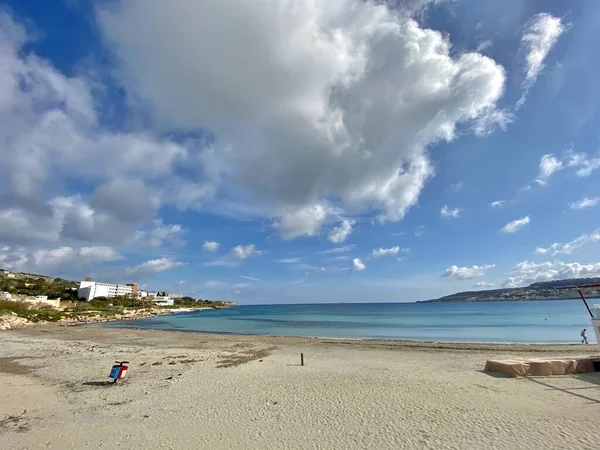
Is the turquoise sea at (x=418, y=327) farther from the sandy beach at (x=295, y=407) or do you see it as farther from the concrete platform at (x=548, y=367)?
the sandy beach at (x=295, y=407)

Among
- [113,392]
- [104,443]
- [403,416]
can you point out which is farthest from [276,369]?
[104,443]

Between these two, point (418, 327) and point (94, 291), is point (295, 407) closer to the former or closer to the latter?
point (418, 327)

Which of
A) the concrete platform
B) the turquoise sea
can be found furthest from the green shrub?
the concrete platform

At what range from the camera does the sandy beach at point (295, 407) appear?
706cm

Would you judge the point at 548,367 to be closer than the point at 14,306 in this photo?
Yes

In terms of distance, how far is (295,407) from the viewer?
9297 millimetres

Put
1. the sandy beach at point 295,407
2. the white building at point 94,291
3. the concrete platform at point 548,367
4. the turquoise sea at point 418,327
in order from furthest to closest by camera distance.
A: the white building at point 94,291 < the turquoise sea at point 418,327 < the concrete platform at point 548,367 < the sandy beach at point 295,407

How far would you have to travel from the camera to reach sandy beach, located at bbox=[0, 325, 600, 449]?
23.2ft

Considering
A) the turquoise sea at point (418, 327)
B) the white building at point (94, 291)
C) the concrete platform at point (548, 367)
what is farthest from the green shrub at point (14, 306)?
Answer: the concrete platform at point (548, 367)

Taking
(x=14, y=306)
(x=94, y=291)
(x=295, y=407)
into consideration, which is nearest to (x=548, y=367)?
(x=295, y=407)

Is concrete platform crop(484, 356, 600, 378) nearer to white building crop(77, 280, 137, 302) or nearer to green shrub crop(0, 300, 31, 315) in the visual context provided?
green shrub crop(0, 300, 31, 315)

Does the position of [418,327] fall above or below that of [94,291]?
below

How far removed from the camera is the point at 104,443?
700 centimetres

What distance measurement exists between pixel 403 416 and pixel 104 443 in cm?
684
